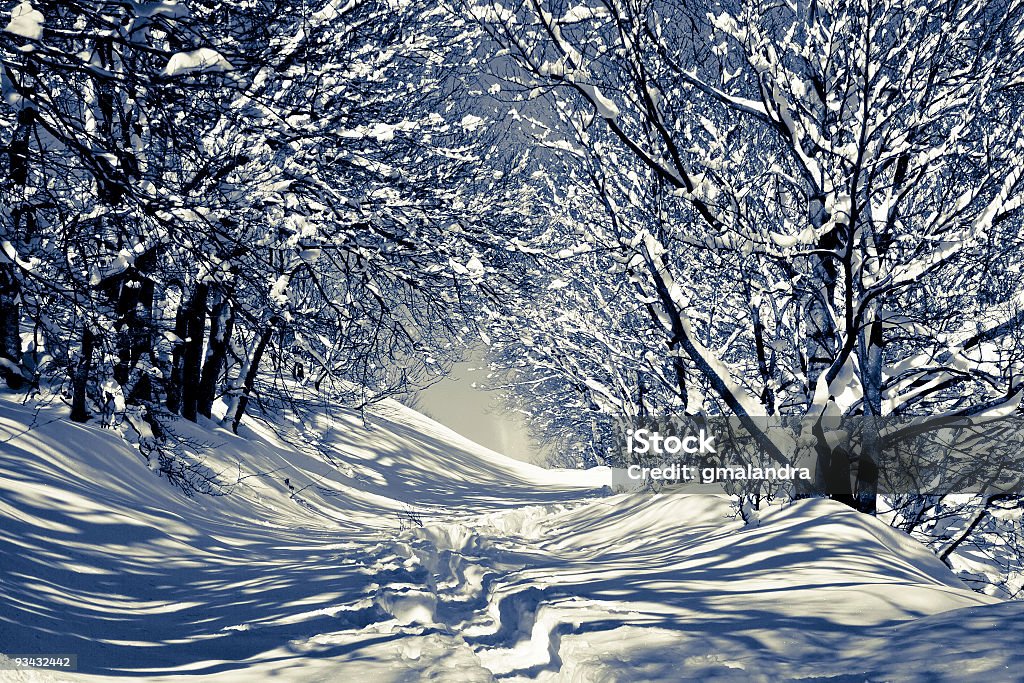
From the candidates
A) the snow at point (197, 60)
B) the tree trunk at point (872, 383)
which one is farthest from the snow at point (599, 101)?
the snow at point (197, 60)

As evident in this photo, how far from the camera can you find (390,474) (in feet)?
55.3

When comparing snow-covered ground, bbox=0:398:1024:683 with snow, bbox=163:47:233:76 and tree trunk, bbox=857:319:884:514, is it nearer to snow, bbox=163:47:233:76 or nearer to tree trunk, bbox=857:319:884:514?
tree trunk, bbox=857:319:884:514

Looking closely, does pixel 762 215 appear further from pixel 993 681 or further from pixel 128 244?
pixel 128 244

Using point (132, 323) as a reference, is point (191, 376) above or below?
above

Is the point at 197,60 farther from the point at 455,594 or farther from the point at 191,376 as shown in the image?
the point at 191,376

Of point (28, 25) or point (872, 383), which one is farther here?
point (872, 383)

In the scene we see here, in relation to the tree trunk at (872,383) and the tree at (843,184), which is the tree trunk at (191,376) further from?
the tree trunk at (872,383)

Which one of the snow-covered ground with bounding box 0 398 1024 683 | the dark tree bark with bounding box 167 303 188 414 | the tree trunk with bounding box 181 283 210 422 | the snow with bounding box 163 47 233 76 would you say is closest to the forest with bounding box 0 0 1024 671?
the snow with bounding box 163 47 233 76

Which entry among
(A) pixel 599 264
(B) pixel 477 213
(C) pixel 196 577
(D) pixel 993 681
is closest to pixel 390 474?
(A) pixel 599 264

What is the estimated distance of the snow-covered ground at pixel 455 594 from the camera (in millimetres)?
3074

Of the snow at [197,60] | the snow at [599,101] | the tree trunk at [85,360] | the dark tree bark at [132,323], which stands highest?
the snow at [599,101]

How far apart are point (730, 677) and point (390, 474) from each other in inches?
577

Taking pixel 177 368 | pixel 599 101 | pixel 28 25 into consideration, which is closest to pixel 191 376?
pixel 177 368

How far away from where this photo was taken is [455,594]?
5.18 m
